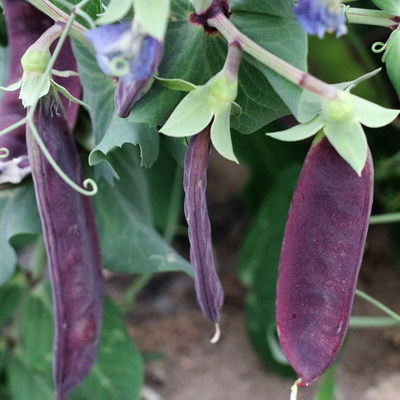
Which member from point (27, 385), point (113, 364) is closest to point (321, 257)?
point (113, 364)

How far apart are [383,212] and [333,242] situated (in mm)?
620

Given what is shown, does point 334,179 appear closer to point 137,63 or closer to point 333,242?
point 333,242

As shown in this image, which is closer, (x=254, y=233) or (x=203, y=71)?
(x=203, y=71)

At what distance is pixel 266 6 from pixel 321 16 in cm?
9

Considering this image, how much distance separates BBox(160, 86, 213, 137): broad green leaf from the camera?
0.50 m

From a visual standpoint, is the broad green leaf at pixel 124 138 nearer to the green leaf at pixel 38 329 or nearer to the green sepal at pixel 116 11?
the green sepal at pixel 116 11

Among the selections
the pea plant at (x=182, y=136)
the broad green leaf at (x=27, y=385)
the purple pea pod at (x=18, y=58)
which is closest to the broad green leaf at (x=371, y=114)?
the pea plant at (x=182, y=136)

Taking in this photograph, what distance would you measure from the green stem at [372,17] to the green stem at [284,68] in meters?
0.13

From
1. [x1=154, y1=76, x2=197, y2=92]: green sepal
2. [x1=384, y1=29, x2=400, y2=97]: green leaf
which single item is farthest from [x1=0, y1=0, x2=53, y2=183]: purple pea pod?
[x1=384, y1=29, x2=400, y2=97]: green leaf

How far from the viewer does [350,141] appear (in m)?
0.47

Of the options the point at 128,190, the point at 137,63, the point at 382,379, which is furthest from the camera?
the point at 382,379

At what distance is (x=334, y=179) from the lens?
519mm

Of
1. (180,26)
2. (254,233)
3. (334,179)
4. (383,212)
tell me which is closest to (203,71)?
(180,26)

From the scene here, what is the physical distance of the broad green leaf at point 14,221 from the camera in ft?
2.47
